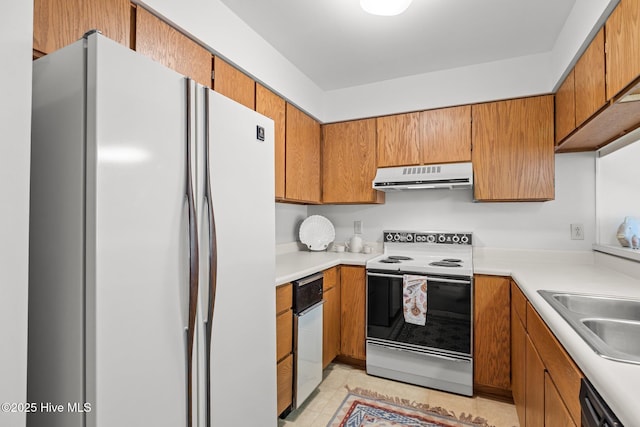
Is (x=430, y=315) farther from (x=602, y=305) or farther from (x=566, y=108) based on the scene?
(x=566, y=108)

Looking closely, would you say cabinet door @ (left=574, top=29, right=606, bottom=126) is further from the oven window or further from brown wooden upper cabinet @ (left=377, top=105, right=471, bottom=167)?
the oven window

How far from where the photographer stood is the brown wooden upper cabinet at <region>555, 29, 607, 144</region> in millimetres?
1560

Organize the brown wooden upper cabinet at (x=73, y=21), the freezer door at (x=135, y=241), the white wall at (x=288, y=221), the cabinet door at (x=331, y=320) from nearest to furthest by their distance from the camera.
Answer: the freezer door at (x=135, y=241) < the brown wooden upper cabinet at (x=73, y=21) < the cabinet door at (x=331, y=320) < the white wall at (x=288, y=221)

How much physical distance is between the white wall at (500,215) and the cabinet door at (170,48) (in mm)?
1912

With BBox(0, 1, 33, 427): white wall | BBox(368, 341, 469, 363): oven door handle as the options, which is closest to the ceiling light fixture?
BBox(0, 1, 33, 427): white wall

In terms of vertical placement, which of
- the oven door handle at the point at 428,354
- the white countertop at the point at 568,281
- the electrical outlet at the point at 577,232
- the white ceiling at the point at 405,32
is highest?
the white ceiling at the point at 405,32

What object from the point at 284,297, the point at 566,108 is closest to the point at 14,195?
the point at 284,297

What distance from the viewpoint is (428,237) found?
285cm

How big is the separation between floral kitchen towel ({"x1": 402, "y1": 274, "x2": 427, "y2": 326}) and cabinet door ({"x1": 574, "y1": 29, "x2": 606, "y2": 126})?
4.41ft

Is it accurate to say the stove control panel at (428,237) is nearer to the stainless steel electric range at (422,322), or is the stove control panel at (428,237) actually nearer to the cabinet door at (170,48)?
the stainless steel electric range at (422,322)

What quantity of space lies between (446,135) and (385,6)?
1281 mm

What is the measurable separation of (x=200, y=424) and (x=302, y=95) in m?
2.32

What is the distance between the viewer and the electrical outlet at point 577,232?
2.42m

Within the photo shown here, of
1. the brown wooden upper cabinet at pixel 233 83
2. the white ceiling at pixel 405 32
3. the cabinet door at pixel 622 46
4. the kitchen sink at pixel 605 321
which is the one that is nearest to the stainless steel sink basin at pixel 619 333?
the kitchen sink at pixel 605 321
